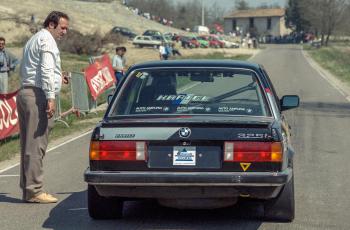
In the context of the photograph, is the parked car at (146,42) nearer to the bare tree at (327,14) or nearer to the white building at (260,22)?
the bare tree at (327,14)

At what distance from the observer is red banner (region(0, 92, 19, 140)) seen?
13.1 meters

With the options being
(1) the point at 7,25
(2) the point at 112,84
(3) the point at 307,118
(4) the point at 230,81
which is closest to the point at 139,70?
(4) the point at 230,81

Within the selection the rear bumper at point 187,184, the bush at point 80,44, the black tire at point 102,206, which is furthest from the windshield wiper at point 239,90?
the bush at point 80,44

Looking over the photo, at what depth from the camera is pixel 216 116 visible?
22.0 feet

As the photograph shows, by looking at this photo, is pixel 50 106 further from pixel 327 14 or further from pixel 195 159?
pixel 327 14

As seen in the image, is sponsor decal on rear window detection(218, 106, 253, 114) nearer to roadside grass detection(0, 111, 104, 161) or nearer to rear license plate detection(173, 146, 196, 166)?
rear license plate detection(173, 146, 196, 166)

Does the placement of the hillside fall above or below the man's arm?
above

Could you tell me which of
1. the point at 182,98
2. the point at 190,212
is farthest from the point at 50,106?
the point at 190,212

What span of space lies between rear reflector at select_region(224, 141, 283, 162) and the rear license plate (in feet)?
0.89

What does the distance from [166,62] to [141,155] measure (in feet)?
4.89

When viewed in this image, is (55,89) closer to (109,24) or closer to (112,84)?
(112,84)

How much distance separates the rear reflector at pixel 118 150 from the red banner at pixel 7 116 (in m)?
6.92

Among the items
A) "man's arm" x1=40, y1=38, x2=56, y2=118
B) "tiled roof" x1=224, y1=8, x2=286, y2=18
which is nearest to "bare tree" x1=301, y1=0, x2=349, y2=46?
"tiled roof" x1=224, y1=8, x2=286, y2=18

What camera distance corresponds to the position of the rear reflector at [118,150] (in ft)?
20.9
